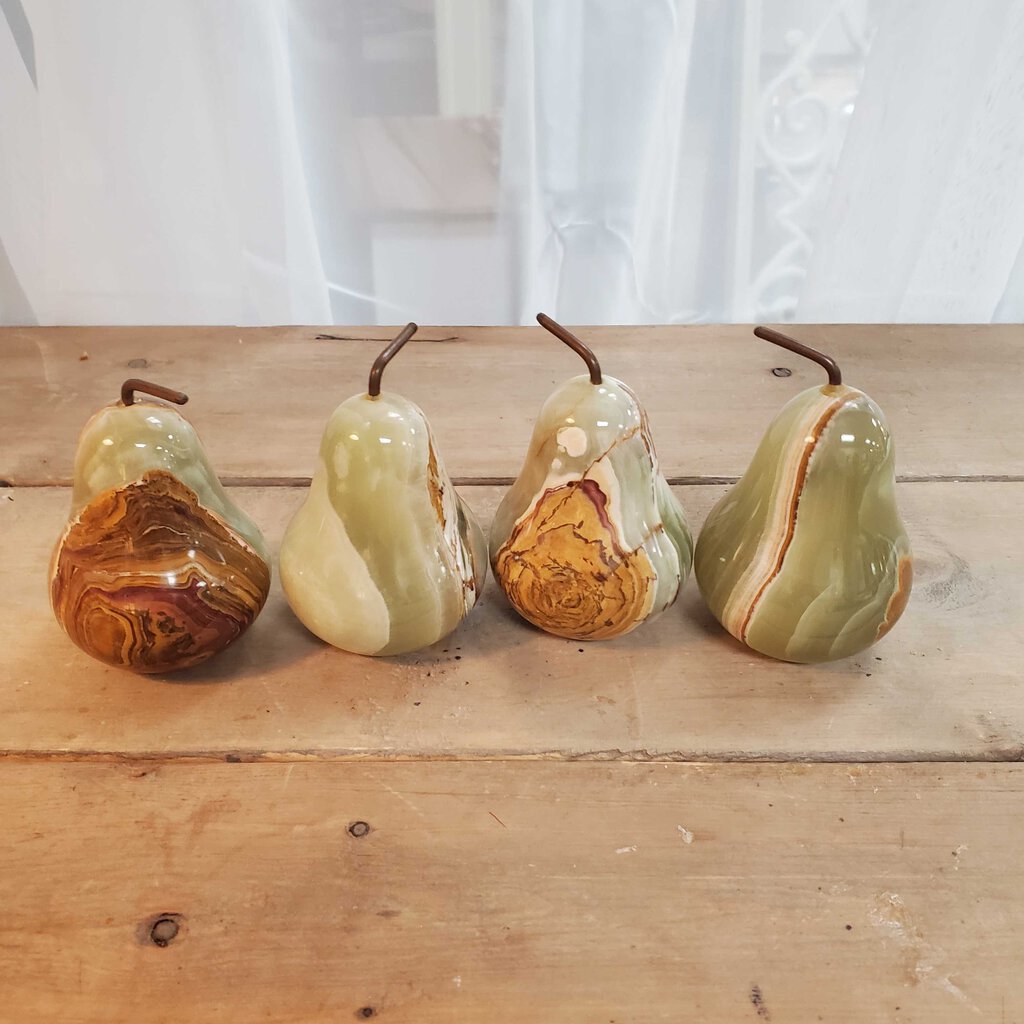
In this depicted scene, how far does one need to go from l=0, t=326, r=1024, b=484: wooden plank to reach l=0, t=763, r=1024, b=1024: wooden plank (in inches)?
11.1

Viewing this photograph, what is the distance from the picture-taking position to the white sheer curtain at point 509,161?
91 cm

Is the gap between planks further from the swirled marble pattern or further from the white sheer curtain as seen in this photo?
the white sheer curtain

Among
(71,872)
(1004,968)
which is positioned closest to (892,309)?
(1004,968)

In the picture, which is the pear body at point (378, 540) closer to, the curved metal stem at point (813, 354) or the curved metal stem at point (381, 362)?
the curved metal stem at point (381, 362)

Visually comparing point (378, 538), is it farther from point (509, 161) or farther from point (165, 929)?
point (509, 161)

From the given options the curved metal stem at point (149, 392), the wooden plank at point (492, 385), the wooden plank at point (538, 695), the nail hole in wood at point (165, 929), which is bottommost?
the wooden plank at point (492, 385)

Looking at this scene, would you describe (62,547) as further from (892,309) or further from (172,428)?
(892,309)

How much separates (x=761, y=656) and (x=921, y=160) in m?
0.64

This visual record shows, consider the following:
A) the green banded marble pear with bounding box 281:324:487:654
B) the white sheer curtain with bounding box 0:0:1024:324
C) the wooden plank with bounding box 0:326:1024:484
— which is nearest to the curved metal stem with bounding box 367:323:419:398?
the green banded marble pear with bounding box 281:324:487:654

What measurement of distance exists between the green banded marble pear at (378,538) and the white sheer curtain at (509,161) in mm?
550

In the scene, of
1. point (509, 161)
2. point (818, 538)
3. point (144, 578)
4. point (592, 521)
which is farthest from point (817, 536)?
point (509, 161)

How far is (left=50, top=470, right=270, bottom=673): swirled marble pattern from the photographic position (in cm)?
47

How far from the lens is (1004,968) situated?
15.6 inches

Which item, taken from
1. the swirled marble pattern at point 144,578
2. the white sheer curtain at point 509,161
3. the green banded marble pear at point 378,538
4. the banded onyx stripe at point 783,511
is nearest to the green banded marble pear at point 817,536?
the banded onyx stripe at point 783,511
